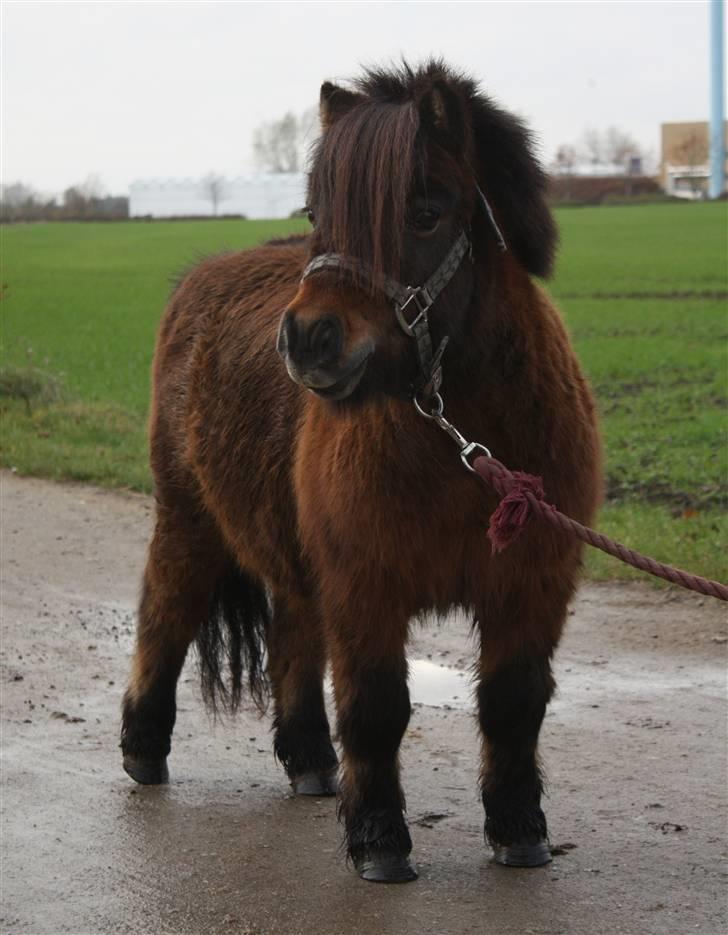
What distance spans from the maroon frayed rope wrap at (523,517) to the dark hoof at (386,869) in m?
1.15

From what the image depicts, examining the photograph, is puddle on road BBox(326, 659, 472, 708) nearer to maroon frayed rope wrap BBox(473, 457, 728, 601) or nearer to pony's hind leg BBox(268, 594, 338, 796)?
pony's hind leg BBox(268, 594, 338, 796)

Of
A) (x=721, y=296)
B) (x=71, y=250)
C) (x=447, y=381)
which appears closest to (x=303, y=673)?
(x=447, y=381)

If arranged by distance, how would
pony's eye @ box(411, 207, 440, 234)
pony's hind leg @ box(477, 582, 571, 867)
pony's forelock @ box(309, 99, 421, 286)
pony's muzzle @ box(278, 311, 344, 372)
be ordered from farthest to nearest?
pony's hind leg @ box(477, 582, 571, 867) → pony's eye @ box(411, 207, 440, 234) → pony's forelock @ box(309, 99, 421, 286) → pony's muzzle @ box(278, 311, 344, 372)

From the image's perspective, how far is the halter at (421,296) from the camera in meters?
3.95

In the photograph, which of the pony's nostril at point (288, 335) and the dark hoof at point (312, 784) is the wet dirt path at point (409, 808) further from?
the pony's nostril at point (288, 335)

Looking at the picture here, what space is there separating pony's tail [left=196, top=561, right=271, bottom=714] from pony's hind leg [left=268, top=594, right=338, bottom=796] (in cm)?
18

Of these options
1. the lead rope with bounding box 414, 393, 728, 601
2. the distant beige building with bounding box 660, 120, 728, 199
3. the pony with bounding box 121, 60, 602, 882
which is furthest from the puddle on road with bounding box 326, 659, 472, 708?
the distant beige building with bounding box 660, 120, 728, 199

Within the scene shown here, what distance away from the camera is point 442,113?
4.12 metres

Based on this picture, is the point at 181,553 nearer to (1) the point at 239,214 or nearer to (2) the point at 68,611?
(2) the point at 68,611

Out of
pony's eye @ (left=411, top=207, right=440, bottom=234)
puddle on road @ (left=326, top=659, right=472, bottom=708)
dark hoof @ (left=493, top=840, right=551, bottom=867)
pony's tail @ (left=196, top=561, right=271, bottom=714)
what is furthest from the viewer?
→ puddle on road @ (left=326, top=659, right=472, bottom=708)

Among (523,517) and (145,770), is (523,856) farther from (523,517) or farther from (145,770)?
(145,770)

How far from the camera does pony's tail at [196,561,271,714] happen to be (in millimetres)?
6105

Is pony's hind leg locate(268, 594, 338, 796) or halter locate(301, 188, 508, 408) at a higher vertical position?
halter locate(301, 188, 508, 408)

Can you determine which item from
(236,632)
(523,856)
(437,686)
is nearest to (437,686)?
(437,686)
